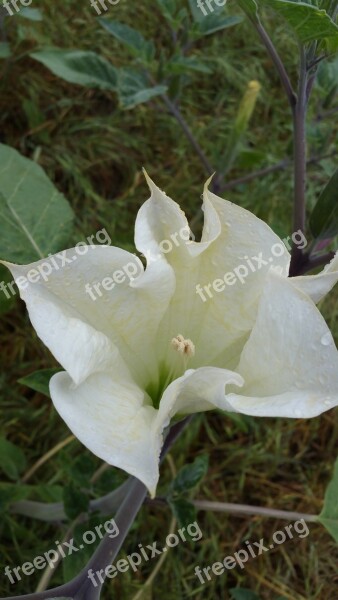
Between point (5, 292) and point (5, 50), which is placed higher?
point (5, 50)

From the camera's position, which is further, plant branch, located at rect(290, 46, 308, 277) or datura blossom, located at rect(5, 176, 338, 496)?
plant branch, located at rect(290, 46, 308, 277)

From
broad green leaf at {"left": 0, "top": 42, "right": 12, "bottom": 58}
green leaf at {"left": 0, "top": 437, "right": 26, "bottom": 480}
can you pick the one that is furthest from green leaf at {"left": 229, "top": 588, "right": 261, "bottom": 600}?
broad green leaf at {"left": 0, "top": 42, "right": 12, "bottom": 58}

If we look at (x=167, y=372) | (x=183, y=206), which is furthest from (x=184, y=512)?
(x=183, y=206)

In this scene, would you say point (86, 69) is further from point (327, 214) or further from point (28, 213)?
point (327, 214)

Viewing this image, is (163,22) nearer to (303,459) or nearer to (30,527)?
(303,459)

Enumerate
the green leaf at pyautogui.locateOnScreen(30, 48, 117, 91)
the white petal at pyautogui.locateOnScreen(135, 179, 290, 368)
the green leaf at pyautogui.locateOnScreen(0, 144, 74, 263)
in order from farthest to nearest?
the green leaf at pyautogui.locateOnScreen(30, 48, 117, 91) < the green leaf at pyautogui.locateOnScreen(0, 144, 74, 263) < the white petal at pyautogui.locateOnScreen(135, 179, 290, 368)

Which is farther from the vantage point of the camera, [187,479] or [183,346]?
[187,479]

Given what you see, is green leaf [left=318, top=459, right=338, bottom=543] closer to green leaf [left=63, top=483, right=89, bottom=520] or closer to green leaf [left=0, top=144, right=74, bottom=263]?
green leaf [left=63, top=483, right=89, bottom=520]
